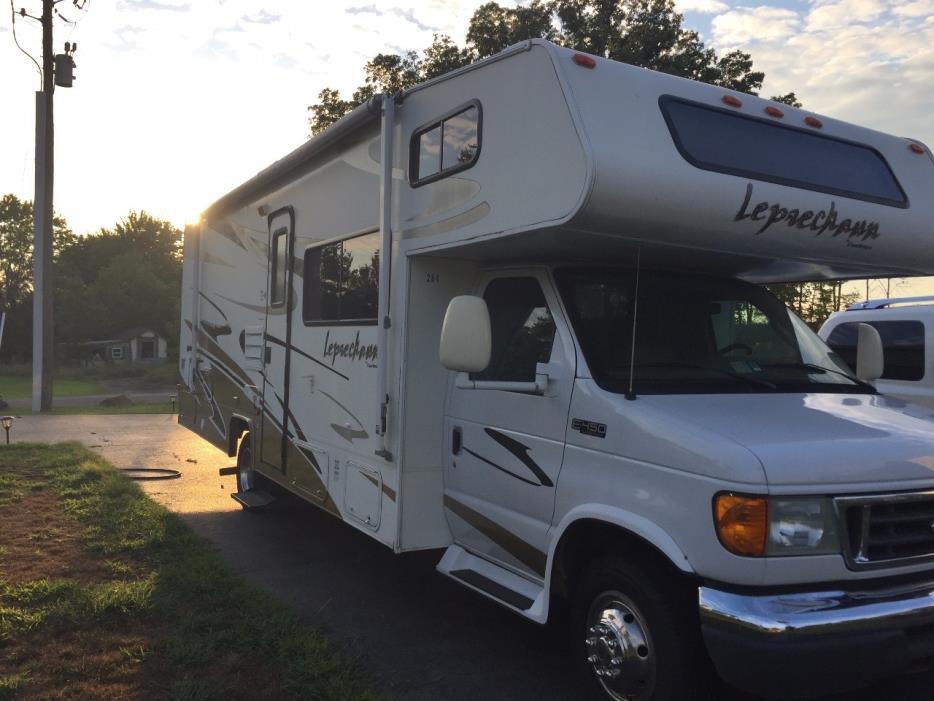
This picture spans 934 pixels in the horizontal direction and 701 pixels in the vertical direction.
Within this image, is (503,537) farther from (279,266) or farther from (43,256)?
(43,256)

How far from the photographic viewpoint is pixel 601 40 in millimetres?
16953

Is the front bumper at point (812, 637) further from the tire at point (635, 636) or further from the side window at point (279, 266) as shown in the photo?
the side window at point (279, 266)

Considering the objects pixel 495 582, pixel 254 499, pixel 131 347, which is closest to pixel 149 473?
pixel 254 499

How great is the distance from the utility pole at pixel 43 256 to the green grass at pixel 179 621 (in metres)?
14.1

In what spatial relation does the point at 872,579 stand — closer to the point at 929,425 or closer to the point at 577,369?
the point at 929,425

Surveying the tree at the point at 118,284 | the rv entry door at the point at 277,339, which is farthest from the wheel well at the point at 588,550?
the tree at the point at 118,284

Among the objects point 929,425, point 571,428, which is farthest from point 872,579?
point 571,428

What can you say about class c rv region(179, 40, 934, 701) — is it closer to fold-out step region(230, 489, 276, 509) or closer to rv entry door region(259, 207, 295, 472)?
rv entry door region(259, 207, 295, 472)

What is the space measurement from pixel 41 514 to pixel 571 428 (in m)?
5.56

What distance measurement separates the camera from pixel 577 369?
3.69m

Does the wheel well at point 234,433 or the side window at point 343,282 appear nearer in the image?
the side window at point 343,282

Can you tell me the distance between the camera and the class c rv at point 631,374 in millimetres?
2873

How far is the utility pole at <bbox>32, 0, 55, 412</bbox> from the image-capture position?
1895 centimetres

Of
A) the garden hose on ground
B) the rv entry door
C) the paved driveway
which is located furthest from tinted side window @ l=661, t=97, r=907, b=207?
the garden hose on ground
